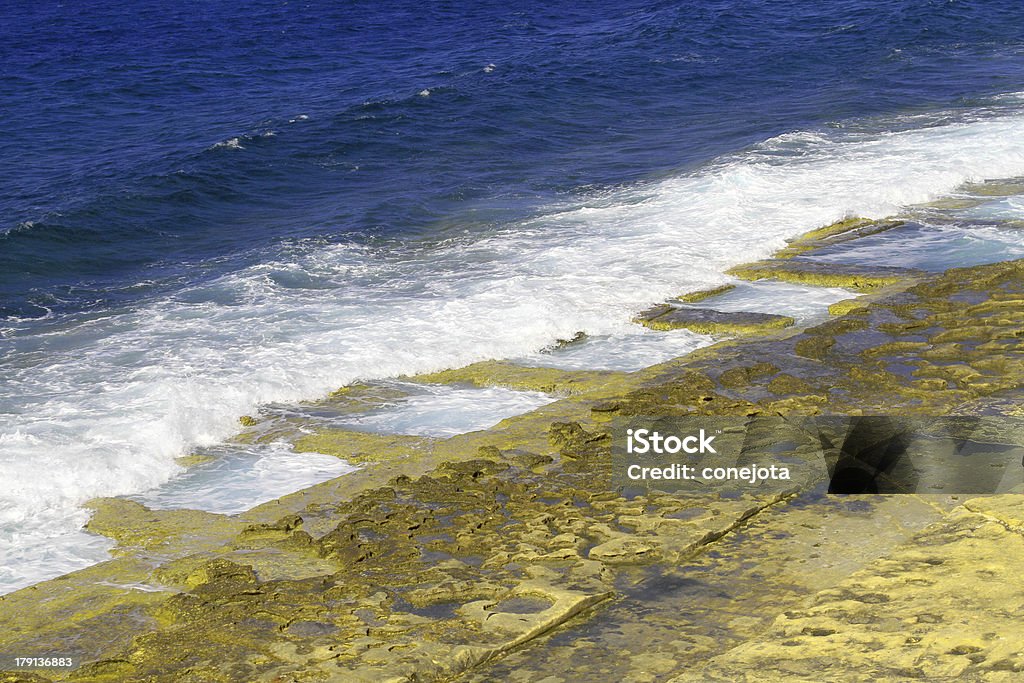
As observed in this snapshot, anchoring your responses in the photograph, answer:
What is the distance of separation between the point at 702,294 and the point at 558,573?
5.85 metres

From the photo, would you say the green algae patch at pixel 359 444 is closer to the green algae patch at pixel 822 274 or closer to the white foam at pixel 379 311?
the white foam at pixel 379 311

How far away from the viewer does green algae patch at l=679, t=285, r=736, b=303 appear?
1147 centimetres

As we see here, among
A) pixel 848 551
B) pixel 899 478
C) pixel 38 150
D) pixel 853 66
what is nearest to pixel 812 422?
pixel 899 478

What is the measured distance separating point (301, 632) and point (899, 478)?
12.0 feet

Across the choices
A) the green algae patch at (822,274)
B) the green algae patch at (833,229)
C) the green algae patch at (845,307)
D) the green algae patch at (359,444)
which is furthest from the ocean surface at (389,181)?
the green algae patch at (845,307)

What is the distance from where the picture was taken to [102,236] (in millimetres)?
16328

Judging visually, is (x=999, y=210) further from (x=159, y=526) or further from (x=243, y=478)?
(x=159, y=526)

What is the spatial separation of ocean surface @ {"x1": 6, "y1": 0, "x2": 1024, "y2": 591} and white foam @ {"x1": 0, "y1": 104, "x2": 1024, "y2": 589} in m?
0.04

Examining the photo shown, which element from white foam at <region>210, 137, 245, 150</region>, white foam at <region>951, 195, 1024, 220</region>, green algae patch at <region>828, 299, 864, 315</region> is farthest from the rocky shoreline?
white foam at <region>210, 137, 245, 150</region>

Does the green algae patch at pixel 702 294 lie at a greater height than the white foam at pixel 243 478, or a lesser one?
greater

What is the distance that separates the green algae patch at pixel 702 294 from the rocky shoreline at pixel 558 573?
2.71 m

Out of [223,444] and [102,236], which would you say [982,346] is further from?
[102,236]

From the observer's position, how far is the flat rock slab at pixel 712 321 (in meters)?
10.3

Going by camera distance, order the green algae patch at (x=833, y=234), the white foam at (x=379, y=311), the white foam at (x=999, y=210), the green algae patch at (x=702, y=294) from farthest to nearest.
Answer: the white foam at (x=999, y=210) < the green algae patch at (x=833, y=234) < the green algae patch at (x=702, y=294) < the white foam at (x=379, y=311)
